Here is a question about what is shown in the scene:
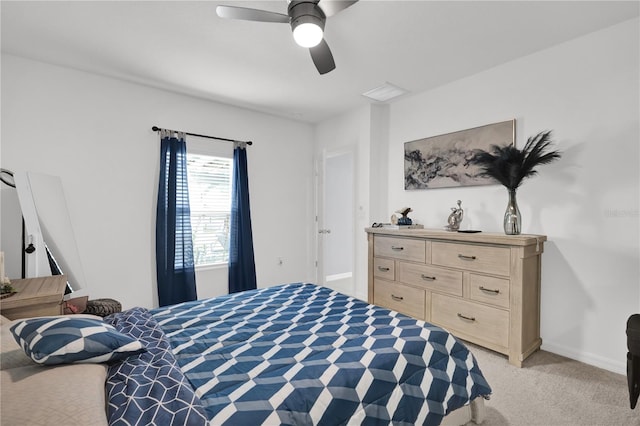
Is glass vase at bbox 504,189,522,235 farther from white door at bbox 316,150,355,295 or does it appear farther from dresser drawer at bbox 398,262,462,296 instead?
white door at bbox 316,150,355,295

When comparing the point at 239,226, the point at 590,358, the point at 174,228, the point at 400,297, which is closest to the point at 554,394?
the point at 590,358

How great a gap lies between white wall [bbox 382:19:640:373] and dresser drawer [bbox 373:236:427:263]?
0.75 m

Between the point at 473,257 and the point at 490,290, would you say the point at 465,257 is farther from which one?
the point at 490,290

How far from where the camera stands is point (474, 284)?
2668mm

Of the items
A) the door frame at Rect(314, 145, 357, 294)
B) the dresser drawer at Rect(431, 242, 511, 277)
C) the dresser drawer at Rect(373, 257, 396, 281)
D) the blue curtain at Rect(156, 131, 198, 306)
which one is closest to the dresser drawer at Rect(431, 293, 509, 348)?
the dresser drawer at Rect(431, 242, 511, 277)

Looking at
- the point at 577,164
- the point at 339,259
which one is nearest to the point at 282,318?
the point at 577,164

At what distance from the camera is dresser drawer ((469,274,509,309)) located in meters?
2.48

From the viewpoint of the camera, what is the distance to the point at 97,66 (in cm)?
300

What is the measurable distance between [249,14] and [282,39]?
2.37ft

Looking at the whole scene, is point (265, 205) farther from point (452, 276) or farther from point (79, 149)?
point (452, 276)

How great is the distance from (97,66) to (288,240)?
3034mm

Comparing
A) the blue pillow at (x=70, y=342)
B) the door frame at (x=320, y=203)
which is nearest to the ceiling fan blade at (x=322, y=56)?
the blue pillow at (x=70, y=342)

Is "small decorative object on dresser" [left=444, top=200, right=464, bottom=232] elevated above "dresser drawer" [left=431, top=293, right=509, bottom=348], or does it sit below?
above

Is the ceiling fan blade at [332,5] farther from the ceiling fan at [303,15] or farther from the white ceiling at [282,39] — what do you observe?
the white ceiling at [282,39]
